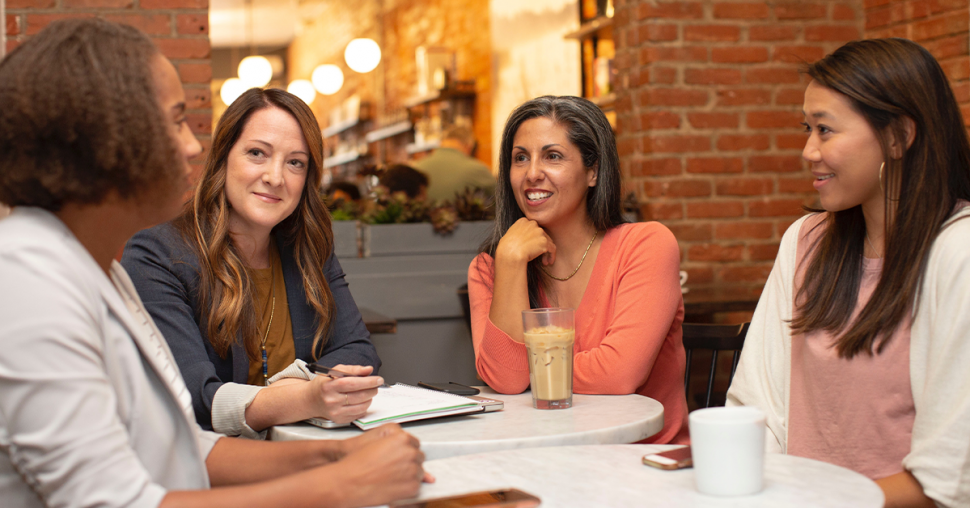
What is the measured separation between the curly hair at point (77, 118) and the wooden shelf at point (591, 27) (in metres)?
3.35

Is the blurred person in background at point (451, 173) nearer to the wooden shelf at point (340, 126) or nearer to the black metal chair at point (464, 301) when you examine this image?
→ the black metal chair at point (464, 301)

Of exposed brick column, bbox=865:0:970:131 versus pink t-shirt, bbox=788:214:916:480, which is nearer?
pink t-shirt, bbox=788:214:916:480

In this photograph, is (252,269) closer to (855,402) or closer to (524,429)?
(524,429)

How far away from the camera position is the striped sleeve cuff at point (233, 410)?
139 centimetres

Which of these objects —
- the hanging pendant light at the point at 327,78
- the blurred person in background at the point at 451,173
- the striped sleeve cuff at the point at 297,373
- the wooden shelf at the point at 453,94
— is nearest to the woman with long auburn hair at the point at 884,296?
the striped sleeve cuff at the point at 297,373

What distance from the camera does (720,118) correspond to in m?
3.33

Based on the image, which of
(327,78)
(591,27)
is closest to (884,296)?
(591,27)

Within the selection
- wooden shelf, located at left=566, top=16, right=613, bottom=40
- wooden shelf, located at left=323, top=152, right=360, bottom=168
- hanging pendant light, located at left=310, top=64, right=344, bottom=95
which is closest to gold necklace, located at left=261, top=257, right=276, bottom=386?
wooden shelf, located at left=566, top=16, right=613, bottom=40

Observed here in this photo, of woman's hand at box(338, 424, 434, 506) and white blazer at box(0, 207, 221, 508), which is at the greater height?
white blazer at box(0, 207, 221, 508)

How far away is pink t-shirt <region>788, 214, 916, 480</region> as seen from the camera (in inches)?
51.0

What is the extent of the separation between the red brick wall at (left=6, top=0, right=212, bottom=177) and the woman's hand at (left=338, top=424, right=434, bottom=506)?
6.98ft

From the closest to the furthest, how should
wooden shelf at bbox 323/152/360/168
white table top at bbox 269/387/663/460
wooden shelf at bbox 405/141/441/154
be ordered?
1. white table top at bbox 269/387/663/460
2. wooden shelf at bbox 405/141/441/154
3. wooden shelf at bbox 323/152/360/168

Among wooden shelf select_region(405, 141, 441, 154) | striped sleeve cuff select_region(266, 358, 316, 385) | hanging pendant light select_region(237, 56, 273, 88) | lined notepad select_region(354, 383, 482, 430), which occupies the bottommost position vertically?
lined notepad select_region(354, 383, 482, 430)

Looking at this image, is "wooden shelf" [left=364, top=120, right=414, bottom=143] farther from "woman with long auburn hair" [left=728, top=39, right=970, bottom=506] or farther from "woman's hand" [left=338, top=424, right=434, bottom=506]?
"woman's hand" [left=338, top=424, right=434, bottom=506]
